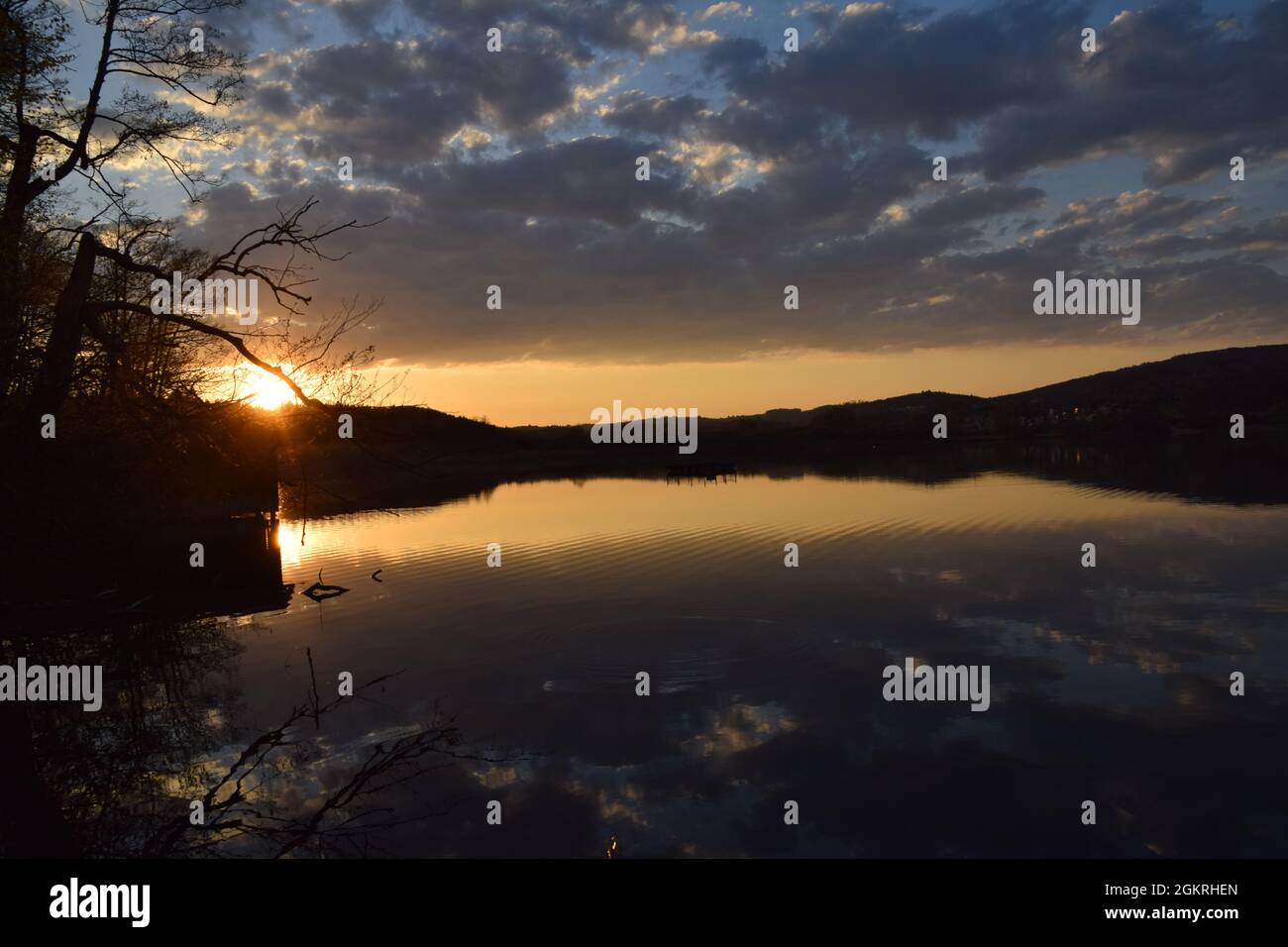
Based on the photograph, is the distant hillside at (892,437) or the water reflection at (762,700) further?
the distant hillside at (892,437)

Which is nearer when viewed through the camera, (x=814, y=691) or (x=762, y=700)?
(x=762, y=700)

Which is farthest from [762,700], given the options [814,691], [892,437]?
[892,437]

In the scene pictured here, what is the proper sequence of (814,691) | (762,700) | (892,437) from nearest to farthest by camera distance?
(762,700) < (814,691) < (892,437)

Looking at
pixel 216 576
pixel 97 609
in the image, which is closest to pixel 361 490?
pixel 216 576

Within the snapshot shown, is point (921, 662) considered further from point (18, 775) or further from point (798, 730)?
point (18, 775)

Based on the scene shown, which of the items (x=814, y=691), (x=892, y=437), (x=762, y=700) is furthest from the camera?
(x=892, y=437)

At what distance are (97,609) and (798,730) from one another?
→ 19838 mm

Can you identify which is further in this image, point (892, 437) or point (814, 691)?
point (892, 437)

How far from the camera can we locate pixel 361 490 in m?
73.4

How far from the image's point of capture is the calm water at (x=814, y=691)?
9.12 meters

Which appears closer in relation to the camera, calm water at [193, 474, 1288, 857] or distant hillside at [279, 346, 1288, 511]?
calm water at [193, 474, 1288, 857]

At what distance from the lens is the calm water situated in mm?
9125

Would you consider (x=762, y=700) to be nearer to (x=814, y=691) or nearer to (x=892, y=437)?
(x=814, y=691)

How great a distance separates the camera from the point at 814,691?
13.9 metres
